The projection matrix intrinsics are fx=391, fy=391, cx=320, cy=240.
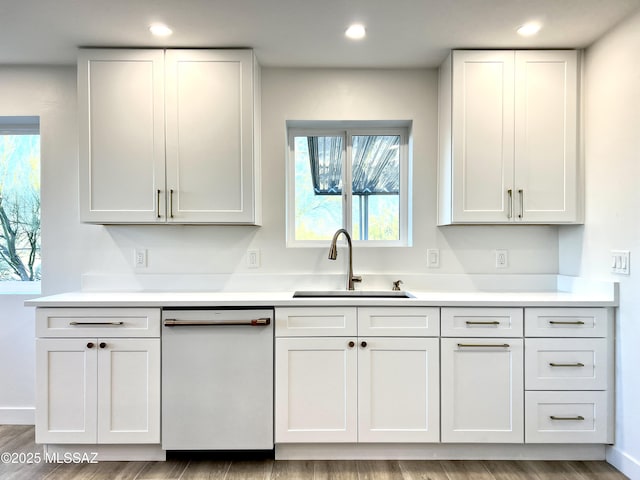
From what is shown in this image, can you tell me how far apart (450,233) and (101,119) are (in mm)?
2234

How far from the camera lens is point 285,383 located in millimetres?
2027

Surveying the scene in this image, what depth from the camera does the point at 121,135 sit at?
2.25 metres

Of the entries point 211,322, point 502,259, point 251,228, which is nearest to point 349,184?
point 251,228

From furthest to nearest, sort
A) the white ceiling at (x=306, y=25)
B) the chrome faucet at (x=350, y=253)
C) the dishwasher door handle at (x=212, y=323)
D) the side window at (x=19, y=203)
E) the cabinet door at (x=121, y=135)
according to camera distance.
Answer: the side window at (x=19, y=203)
the chrome faucet at (x=350, y=253)
the cabinet door at (x=121, y=135)
the dishwasher door handle at (x=212, y=323)
the white ceiling at (x=306, y=25)

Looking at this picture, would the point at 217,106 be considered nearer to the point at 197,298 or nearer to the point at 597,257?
the point at 197,298

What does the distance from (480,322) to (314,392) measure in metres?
0.94

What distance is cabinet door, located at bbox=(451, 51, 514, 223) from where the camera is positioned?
7.45ft

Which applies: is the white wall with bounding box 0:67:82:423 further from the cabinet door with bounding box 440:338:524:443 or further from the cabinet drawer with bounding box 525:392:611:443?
the cabinet drawer with bounding box 525:392:611:443

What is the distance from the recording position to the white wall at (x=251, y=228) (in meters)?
2.53

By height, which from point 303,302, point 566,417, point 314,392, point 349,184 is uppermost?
point 349,184

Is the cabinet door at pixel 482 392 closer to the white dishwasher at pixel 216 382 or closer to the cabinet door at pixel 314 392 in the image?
the cabinet door at pixel 314 392

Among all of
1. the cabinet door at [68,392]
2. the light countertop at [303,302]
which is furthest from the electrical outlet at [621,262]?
the cabinet door at [68,392]

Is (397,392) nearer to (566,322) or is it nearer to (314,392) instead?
(314,392)

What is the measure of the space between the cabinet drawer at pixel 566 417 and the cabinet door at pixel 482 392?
7cm
